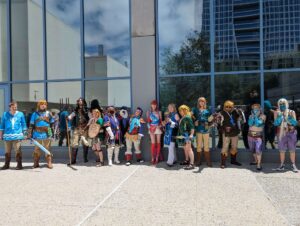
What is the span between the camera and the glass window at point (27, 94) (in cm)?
1010

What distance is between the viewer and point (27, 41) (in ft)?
35.3

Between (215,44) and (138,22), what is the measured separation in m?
2.36

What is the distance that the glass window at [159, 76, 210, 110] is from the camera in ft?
29.4

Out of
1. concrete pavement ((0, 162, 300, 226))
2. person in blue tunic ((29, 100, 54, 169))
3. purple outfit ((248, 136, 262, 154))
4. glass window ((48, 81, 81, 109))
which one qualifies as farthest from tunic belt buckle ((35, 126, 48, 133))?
purple outfit ((248, 136, 262, 154))

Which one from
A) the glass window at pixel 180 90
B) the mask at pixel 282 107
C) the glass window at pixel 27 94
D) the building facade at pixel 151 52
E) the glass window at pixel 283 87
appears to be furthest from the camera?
the glass window at pixel 27 94

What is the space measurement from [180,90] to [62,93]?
3.87 meters

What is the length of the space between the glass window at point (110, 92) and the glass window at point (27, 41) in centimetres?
190

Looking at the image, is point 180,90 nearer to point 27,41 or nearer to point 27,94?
point 27,94

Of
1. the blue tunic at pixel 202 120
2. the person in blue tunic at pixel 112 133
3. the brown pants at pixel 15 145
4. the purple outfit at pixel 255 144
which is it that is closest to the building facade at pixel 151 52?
the blue tunic at pixel 202 120

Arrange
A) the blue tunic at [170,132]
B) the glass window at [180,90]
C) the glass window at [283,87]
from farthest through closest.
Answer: the glass window at [180,90] < the glass window at [283,87] < the blue tunic at [170,132]

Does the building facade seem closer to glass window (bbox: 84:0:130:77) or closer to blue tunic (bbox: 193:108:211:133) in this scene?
glass window (bbox: 84:0:130:77)

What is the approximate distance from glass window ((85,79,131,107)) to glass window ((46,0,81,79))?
0.74 metres

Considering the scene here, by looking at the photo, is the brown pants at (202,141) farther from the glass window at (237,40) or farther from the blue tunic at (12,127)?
the blue tunic at (12,127)

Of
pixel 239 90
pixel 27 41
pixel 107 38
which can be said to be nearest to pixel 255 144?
pixel 239 90
